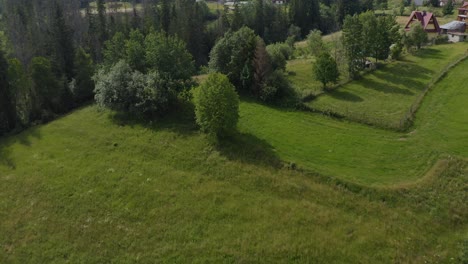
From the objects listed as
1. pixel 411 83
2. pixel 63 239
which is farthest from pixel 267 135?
pixel 411 83

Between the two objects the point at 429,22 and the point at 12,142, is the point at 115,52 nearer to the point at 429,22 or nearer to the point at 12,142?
the point at 12,142

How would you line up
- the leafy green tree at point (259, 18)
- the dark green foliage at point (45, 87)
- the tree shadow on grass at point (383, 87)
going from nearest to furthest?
the dark green foliage at point (45, 87) → the tree shadow on grass at point (383, 87) → the leafy green tree at point (259, 18)

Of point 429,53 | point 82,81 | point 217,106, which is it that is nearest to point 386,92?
point 429,53

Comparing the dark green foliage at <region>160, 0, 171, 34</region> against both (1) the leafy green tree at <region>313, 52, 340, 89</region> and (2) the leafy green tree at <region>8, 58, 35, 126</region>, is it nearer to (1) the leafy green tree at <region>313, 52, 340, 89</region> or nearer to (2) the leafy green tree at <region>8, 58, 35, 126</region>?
(2) the leafy green tree at <region>8, 58, 35, 126</region>

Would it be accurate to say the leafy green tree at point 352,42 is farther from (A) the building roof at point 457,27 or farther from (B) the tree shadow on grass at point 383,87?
(A) the building roof at point 457,27

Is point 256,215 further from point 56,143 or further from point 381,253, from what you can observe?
point 56,143

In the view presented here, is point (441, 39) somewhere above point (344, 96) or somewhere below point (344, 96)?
above

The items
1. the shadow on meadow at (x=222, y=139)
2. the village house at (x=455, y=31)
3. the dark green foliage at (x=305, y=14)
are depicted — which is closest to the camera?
the shadow on meadow at (x=222, y=139)

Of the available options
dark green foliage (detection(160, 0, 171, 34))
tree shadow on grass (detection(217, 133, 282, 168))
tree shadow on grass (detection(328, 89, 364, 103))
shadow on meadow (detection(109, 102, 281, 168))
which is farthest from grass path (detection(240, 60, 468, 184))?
dark green foliage (detection(160, 0, 171, 34))

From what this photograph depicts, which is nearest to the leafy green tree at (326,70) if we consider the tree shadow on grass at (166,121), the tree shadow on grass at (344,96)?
the tree shadow on grass at (344,96)
